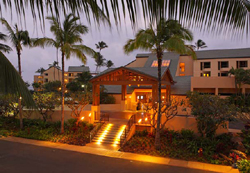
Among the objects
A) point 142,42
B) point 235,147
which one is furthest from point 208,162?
point 142,42

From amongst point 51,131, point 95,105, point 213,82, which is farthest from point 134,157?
point 213,82

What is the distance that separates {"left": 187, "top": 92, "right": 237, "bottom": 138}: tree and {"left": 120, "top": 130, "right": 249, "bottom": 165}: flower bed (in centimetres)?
82

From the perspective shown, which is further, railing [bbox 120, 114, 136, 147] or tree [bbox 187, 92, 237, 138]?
railing [bbox 120, 114, 136, 147]

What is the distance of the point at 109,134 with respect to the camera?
1647 cm

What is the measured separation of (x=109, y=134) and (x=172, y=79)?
12756 millimetres

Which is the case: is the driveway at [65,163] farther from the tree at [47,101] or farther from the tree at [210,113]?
the tree at [47,101]

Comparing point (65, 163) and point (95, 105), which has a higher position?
point (95, 105)

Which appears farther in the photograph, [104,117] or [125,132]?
[104,117]

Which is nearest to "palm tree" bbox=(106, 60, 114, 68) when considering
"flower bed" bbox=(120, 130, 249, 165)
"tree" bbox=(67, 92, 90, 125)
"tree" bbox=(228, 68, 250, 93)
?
"tree" bbox=(228, 68, 250, 93)

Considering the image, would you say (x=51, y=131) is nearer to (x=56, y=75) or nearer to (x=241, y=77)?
(x=241, y=77)

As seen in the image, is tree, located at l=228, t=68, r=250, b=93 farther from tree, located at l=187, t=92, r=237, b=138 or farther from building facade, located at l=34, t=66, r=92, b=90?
building facade, located at l=34, t=66, r=92, b=90

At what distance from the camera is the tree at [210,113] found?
12.9 meters

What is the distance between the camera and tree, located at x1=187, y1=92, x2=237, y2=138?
12.9 m

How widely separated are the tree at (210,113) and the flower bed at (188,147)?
2.70 ft
